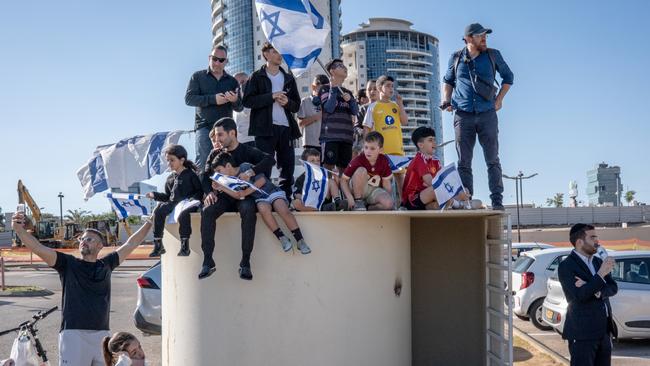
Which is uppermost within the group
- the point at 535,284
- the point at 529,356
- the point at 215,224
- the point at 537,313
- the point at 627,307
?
the point at 215,224

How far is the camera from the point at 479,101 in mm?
7051

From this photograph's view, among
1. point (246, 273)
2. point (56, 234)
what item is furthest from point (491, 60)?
point (56, 234)

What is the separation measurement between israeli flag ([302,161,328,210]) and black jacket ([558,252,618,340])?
2.33 m

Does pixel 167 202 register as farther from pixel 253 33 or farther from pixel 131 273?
pixel 253 33

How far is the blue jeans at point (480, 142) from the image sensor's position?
7.05 m

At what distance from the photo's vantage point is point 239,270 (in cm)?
578

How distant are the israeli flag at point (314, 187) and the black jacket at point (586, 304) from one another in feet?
7.66

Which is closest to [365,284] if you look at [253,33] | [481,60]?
[481,60]

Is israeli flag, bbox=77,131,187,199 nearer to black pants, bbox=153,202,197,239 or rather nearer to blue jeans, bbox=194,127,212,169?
blue jeans, bbox=194,127,212,169

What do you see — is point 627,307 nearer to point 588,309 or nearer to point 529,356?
point 529,356

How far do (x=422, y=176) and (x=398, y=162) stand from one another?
960 mm

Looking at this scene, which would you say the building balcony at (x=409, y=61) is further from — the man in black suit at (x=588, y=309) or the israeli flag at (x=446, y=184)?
the man in black suit at (x=588, y=309)

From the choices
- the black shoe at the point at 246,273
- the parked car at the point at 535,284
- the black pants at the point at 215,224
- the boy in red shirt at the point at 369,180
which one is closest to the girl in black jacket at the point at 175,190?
the black pants at the point at 215,224

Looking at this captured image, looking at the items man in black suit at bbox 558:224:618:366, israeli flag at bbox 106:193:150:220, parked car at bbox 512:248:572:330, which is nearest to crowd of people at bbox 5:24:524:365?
israeli flag at bbox 106:193:150:220
